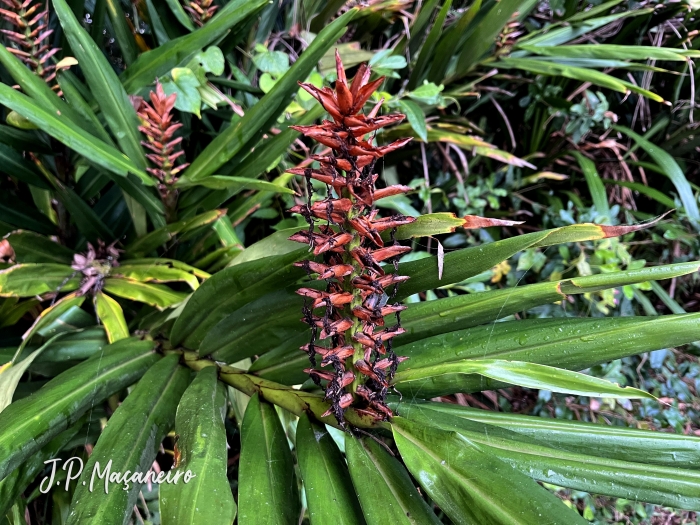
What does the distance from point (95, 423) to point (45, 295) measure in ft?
0.74

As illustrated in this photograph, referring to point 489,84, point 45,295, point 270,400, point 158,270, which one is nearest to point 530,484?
point 270,400

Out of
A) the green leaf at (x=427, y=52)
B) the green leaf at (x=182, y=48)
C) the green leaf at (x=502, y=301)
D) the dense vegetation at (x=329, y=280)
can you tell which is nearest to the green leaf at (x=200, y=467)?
the dense vegetation at (x=329, y=280)

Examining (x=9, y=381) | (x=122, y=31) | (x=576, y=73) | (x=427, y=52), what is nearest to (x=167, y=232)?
(x=9, y=381)

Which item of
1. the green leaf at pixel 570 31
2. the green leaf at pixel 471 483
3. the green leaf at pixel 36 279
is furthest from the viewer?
the green leaf at pixel 570 31

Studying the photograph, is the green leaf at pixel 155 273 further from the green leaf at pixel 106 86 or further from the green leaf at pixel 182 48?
the green leaf at pixel 182 48

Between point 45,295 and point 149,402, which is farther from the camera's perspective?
point 45,295

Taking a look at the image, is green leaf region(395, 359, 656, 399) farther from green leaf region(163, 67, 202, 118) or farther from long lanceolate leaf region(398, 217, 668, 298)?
green leaf region(163, 67, 202, 118)

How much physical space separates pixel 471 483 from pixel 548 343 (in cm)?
18

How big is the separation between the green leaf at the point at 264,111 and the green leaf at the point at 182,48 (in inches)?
5.9

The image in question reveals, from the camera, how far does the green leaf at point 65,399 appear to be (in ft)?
1.33

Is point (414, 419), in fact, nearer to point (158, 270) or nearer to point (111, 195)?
point (158, 270)

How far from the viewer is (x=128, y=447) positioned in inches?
17.1

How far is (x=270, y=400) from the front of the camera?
0.50 meters

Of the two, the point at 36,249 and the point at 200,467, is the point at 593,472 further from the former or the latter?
the point at 36,249
